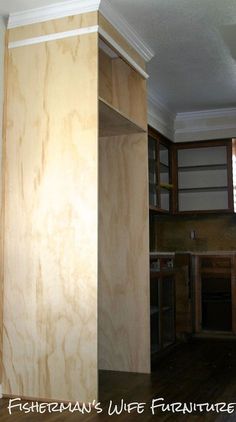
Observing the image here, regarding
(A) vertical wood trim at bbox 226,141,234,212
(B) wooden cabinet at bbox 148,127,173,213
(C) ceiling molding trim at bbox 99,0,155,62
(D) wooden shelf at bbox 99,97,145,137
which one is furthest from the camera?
(A) vertical wood trim at bbox 226,141,234,212

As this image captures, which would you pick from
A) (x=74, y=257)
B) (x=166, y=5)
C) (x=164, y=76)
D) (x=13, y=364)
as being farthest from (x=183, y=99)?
(x=13, y=364)

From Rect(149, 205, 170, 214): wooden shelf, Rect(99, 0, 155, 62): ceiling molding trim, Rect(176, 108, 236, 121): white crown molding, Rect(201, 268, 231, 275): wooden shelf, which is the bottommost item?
Rect(201, 268, 231, 275): wooden shelf

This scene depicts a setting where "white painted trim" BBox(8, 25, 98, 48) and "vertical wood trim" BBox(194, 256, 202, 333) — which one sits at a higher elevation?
"white painted trim" BBox(8, 25, 98, 48)

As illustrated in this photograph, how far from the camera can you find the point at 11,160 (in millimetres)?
3549

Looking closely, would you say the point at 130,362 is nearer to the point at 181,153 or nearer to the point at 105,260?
the point at 105,260

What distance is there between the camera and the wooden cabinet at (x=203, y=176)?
239 inches

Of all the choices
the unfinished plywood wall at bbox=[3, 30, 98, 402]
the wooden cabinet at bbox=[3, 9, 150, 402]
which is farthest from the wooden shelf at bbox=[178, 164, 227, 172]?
the unfinished plywood wall at bbox=[3, 30, 98, 402]

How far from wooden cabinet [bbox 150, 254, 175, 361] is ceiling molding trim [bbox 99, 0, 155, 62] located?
1887 mm

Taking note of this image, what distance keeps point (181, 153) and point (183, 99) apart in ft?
2.73

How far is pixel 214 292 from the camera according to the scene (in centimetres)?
587

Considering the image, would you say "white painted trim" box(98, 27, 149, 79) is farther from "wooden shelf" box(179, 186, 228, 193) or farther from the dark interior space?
the dark interior space

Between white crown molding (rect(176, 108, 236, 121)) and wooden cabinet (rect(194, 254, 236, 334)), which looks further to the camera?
white crown molding (rect(176, 108, 236, 121))

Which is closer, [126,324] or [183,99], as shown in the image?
[126,324]

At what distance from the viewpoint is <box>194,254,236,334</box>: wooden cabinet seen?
228 inches
